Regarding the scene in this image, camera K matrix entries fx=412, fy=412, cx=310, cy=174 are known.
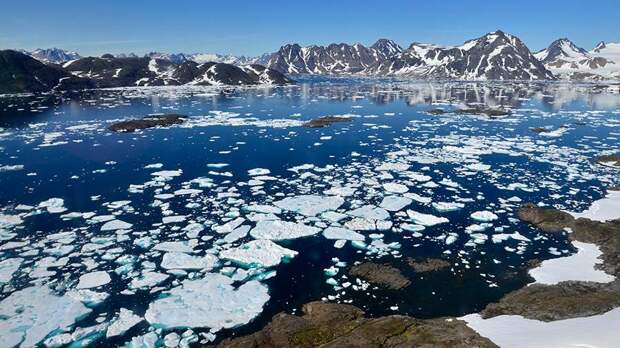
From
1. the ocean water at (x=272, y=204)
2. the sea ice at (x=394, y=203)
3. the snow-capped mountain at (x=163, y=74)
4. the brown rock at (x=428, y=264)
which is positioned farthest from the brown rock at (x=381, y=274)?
the snow-capped mountain at (x=163, y=74)

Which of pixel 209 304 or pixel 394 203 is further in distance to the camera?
pixel 394 203

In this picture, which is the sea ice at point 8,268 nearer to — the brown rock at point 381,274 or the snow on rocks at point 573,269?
the brown rock at point 381,274

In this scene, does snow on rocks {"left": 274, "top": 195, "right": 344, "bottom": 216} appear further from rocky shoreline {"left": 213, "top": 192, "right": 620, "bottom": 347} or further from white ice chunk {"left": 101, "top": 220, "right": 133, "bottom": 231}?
white ice chunk {"left": 101, "top": 220, "right": 133, "bottom": 231}

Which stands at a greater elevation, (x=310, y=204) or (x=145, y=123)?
(x=145, y=123)

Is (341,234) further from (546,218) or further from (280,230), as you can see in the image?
(546,218)

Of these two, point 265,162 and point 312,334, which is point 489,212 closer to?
point 312,334

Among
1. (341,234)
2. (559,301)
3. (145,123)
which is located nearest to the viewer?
(559,301)

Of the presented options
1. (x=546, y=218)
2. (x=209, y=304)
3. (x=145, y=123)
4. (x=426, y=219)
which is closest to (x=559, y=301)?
(x=426, y=219)
